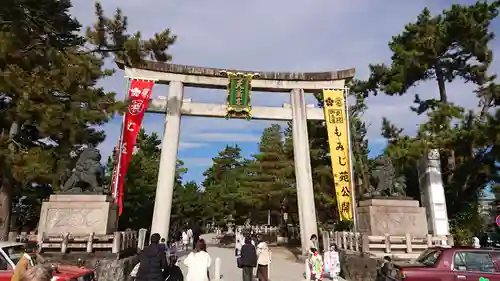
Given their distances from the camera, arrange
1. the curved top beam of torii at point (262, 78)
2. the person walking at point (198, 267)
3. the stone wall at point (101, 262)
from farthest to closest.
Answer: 1. the curved top beam of torii at point (262, 78)
2. the stone wall at point (101, 262)
3. the person walking at point (198, 267)

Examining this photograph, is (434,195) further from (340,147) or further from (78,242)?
(78,242)

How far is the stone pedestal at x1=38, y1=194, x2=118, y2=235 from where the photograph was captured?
10.9 m

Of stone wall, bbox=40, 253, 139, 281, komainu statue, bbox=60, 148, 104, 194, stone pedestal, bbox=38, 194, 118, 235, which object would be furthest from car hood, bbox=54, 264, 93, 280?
komainu statue, bbox=60, 148, 104, 194

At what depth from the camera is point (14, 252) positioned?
18.4 feet

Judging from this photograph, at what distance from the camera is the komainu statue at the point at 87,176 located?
11484mm

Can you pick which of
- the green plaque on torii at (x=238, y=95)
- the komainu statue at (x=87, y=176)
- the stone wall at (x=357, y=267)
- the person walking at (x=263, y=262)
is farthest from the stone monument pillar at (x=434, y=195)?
the komainu statue at (x=87, y=176)

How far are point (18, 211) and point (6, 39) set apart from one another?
58.2 ft

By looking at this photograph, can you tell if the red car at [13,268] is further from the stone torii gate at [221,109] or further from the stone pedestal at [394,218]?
→ the stone pedestal at [394,218]

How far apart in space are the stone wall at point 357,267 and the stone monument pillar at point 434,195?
410cm

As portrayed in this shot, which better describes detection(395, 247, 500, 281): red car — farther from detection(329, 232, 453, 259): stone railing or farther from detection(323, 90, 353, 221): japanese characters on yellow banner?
detection(323, 90, 353, 221): japanese characters on yellow banner

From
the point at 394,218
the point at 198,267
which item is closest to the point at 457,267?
the point at 198,267

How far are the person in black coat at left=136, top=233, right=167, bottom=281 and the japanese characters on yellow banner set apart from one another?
10.7 m

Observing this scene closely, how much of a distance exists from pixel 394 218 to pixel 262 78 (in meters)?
8.34

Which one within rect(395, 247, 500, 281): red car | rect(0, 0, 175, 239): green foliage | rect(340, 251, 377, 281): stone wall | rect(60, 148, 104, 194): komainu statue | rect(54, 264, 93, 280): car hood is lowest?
rect(340, 251, 377, 281): stone wall
